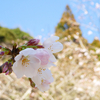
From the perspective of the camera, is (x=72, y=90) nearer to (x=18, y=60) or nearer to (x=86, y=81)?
(x=86, y=81)

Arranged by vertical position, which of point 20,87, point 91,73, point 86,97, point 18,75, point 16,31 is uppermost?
point 16,31

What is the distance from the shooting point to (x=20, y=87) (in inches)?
91.1

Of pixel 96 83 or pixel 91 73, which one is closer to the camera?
pixel 96 83

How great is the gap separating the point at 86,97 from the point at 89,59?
109 cm

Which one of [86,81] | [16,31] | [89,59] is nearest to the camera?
[86,81]

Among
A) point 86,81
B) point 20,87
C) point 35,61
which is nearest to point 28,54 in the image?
point 35,61

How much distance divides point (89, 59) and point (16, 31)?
25.5 feet

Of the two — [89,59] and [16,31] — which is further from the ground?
[16,31]

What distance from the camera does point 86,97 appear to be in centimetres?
220

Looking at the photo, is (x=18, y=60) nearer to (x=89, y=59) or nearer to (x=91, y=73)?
(x=91, y=73)

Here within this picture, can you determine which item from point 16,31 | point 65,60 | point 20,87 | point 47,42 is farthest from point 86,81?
point 16,31

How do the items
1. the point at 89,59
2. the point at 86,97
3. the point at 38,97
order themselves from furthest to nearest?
the point at 89,59, the point at 86,97, the point at 38,97

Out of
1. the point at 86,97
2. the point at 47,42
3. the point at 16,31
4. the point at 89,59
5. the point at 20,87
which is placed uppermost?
the point at 16,31

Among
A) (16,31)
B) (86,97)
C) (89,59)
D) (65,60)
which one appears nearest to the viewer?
(86,97)
